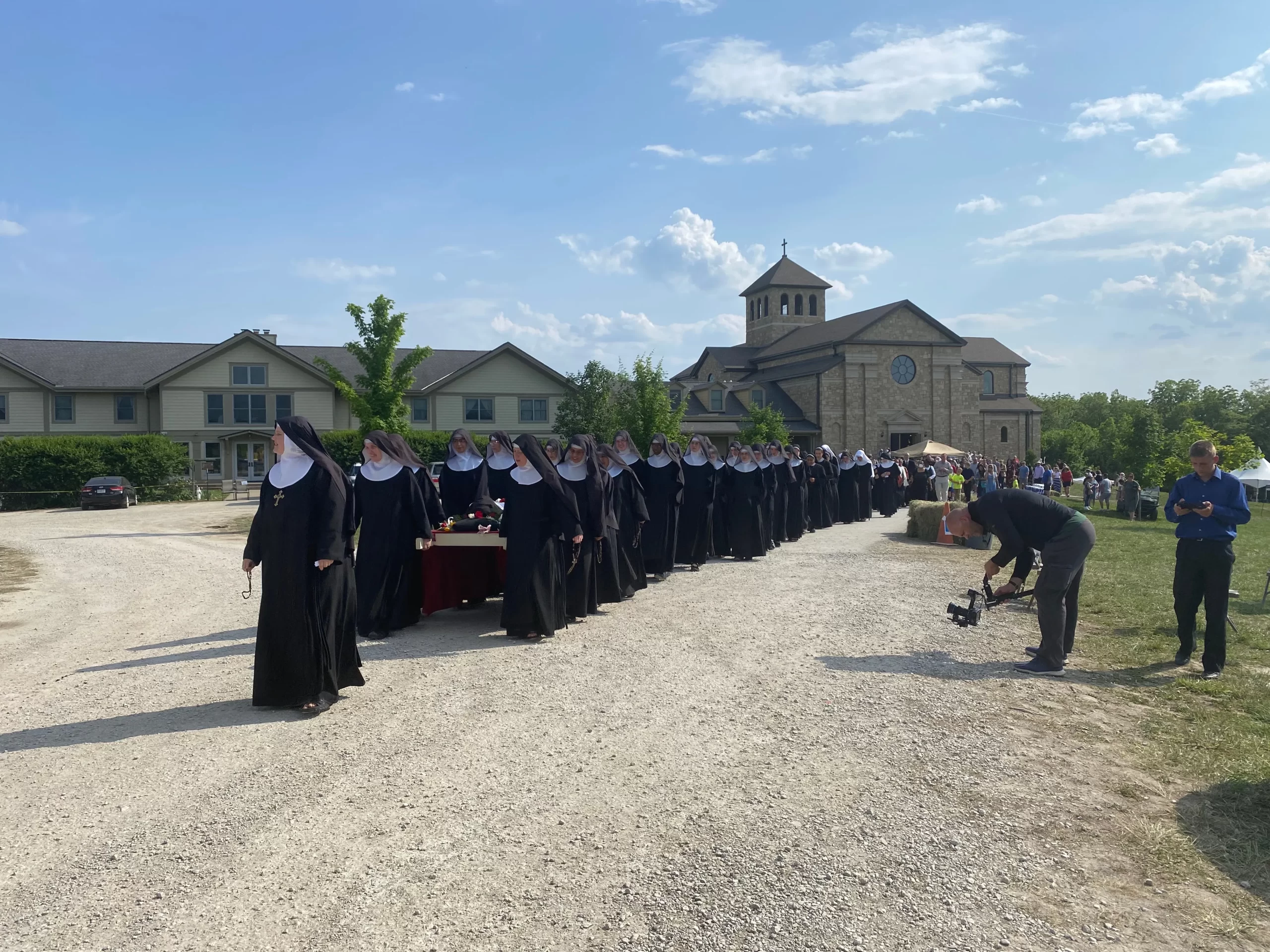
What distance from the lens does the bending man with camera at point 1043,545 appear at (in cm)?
767


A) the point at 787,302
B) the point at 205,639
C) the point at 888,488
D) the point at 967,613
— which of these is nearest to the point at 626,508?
the point at 967,613

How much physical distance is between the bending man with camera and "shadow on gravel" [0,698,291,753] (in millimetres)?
5553

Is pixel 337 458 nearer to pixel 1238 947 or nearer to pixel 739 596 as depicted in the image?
pixel 739 596

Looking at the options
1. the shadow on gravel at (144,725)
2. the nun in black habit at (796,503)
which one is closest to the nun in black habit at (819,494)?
the nun in black habit at (796,503)

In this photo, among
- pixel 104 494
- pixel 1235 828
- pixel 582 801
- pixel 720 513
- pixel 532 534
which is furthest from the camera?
pixel 104 494

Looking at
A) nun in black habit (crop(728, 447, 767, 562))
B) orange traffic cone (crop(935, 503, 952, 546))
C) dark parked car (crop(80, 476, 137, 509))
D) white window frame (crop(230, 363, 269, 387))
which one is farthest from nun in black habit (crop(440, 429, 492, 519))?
white window frame (crop(230, 363, 269, 387))

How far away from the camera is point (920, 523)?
19562mm

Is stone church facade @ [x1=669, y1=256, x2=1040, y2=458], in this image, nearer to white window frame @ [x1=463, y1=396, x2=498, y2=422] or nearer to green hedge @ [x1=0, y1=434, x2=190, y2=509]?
white window frame @ [x1=463, y1=396, x2=498, y2=422]

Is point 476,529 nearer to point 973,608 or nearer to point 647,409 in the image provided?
point 973,608

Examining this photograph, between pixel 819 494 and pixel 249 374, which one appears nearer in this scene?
pixel 819 494

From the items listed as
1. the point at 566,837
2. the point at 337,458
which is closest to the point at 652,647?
the point at 566,837

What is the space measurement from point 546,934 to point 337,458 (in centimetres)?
3992

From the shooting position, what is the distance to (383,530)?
923 cm

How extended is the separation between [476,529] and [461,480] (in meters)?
2.26
